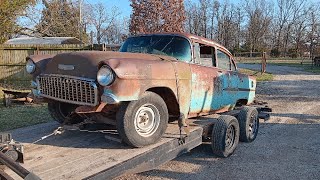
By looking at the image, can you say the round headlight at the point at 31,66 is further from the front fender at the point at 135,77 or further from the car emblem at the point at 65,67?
the front fender at the point at 135,77

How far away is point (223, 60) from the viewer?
6633 mm

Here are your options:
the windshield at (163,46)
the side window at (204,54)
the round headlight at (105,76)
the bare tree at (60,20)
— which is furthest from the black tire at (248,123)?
the bare tree at (60,20)

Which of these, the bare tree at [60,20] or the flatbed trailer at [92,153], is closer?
the flatbed trailer at [92,153]

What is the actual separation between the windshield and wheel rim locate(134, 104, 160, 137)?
128 cm

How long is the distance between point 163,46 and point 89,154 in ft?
7.93

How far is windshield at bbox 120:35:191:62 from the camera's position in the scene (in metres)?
5.41

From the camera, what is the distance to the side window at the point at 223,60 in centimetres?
643

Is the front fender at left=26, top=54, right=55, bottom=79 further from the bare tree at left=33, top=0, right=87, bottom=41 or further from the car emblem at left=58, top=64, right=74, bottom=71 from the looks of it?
the bare tree at left=33, top=0, right=87, bottom=41

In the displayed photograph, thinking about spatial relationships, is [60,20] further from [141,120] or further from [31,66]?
[141,120]

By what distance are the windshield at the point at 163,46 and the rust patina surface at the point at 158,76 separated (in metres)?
0.03

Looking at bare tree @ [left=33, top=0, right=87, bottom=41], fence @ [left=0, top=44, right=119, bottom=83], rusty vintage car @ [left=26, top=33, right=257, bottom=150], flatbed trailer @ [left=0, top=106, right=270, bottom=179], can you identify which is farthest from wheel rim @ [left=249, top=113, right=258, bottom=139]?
bare tree @ [left=33, top=0, right=87, bottom=41]

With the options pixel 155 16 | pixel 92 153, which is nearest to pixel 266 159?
pixel 92 153

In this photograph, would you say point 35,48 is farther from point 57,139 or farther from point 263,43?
point 263,43

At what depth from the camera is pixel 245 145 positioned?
658 centimetres
